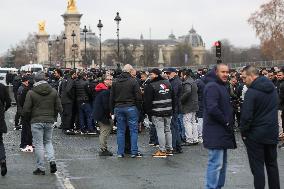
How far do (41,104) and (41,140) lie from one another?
0.68 meters

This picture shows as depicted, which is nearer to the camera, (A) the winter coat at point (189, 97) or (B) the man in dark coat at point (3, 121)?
(B) the man in dark coat at point (3, 121)

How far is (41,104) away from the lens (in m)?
14.0

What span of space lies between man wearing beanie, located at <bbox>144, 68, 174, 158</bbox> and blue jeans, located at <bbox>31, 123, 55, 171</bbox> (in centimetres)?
291

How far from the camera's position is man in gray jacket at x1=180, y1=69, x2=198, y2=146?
18.7m

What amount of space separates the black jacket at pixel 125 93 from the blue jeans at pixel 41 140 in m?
2.58

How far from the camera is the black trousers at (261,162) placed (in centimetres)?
1072

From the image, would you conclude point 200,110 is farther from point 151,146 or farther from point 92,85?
point 92,85

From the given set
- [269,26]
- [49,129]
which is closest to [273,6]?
[269,26]

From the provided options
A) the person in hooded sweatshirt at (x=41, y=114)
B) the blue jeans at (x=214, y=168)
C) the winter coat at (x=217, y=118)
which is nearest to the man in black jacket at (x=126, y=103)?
the person in hooded sweatshirt at (x=41, y=114)

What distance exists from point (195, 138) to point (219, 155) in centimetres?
819

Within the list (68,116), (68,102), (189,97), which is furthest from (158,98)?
(68,116)

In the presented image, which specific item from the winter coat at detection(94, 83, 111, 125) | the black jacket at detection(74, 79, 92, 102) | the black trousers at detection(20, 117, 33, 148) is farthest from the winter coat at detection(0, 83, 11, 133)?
the black jacket at detection(74, 79, 92, 102)

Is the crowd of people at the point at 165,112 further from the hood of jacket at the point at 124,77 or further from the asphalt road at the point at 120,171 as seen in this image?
the asphalt road at the point at 120,171

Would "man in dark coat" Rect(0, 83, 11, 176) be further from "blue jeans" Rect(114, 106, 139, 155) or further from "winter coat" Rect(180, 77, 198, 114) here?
"winter coat" Rect(180, 77, 198, 114)
